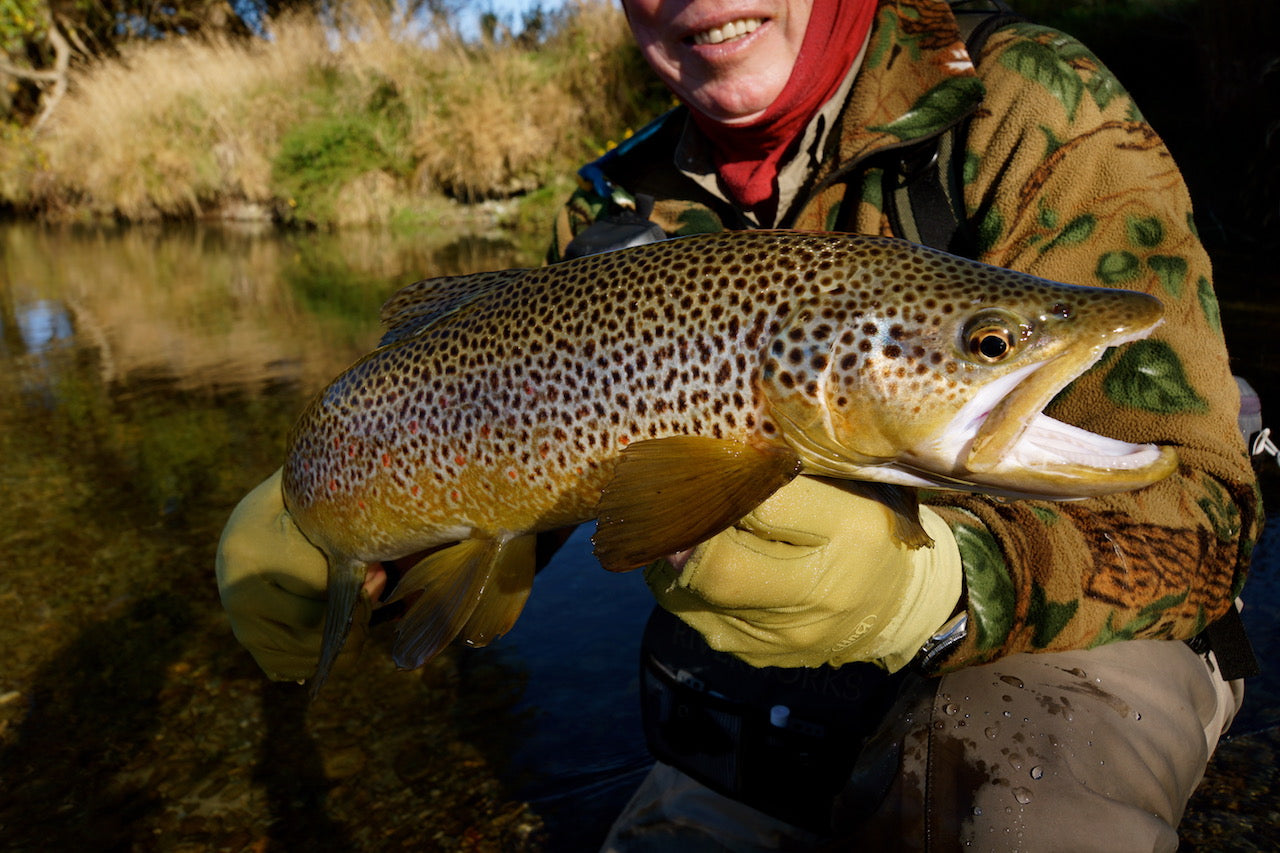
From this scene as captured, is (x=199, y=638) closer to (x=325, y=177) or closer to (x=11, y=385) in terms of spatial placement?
(x=11, y=385)

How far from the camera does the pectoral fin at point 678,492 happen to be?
1.58 meters

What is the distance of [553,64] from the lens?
17812mm

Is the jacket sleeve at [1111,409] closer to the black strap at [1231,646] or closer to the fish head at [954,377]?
the black strap at [1231,646]

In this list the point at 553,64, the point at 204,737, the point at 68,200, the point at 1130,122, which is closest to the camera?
the point at 1130,122

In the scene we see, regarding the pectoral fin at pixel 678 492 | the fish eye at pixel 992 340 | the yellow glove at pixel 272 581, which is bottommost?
the yellow glove at pixel 272 581

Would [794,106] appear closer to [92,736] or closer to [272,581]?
[272,581]

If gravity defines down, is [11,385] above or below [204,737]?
below

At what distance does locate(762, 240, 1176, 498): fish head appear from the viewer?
151 centimetres

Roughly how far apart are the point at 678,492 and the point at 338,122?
19.8 meters

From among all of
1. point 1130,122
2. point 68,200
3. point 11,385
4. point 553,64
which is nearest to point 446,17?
point 553,64

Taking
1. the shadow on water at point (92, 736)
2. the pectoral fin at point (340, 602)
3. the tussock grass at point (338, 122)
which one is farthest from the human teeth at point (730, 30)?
the tussock grass at point (338, 122)

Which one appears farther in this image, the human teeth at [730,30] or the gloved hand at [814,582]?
the human teeth at [730,30]

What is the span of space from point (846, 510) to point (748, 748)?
38.1 inches

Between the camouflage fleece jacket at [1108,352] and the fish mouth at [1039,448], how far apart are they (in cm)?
49
